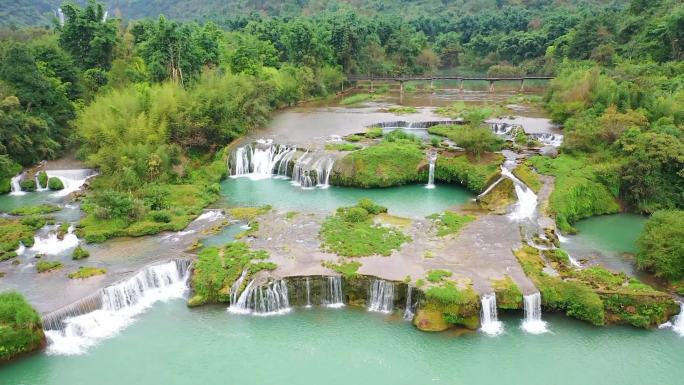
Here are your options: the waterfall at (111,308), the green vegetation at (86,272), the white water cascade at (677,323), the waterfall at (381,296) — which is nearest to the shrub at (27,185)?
the green vegetation at (86,272)

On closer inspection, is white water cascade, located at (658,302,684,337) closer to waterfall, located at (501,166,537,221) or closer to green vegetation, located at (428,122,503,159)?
waterfall, located at (501,166,537,221)

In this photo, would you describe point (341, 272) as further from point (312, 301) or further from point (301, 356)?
point (301, 356)

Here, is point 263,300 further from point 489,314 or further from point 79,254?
point 79,254

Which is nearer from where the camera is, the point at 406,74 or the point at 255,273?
the point at 255,273

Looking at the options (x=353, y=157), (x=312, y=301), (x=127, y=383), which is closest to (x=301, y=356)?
(x=312, y=301)

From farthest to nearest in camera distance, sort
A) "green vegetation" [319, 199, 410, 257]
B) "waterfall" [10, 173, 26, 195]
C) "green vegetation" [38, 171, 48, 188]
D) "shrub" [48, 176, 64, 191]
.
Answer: "green vegetation" [38, 171, 48, 188], "shrub" [48, 176, 64, 191], "waterfall" [10, 173, 26, 195], "green vegetation" [319, 199, 410, 257]

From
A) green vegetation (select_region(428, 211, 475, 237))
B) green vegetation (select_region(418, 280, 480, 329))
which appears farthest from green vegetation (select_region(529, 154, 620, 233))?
green vegetation (select_region(418, 280, 480, 329))

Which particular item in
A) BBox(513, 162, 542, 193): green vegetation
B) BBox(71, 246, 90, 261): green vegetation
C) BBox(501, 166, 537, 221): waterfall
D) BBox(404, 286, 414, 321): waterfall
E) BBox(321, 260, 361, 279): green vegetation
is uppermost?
BBox(513, 162, 542, 193): green vegetation
